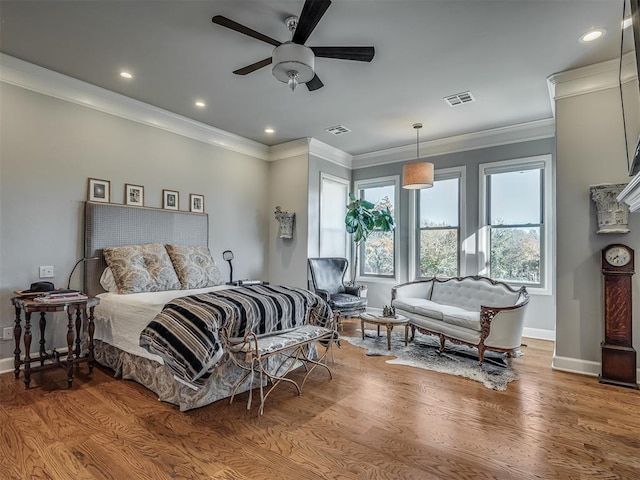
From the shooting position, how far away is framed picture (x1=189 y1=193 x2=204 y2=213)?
490 cm

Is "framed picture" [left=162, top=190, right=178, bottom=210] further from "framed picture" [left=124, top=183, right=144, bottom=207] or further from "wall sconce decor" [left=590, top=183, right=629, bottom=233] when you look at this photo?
"wall sconce decor" [left=590, top=183, right=629, bottom=233]

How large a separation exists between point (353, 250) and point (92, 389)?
4742mm

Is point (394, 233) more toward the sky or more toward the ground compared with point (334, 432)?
more toward the sky

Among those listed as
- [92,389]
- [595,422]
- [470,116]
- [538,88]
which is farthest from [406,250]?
[92,389]

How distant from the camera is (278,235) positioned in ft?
19.7

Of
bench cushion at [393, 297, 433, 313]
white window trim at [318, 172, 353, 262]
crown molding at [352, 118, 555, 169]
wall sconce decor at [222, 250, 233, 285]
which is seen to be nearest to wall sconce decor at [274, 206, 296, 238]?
white window trim at [318, 172, 353, 262]

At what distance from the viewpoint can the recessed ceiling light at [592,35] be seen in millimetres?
2840

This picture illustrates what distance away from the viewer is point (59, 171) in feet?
11.9

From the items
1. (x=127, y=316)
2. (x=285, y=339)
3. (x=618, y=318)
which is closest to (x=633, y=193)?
(x=618, y=318)

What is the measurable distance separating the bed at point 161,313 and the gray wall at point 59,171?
23cm

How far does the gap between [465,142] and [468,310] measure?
274cm

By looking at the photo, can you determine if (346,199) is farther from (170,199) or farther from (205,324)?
(205,324)

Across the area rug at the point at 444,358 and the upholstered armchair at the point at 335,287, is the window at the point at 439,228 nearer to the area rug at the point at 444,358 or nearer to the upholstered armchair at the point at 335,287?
the upholstered armchair at the point at 335,287

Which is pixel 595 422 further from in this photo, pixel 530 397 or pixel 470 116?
pixel 470 116
